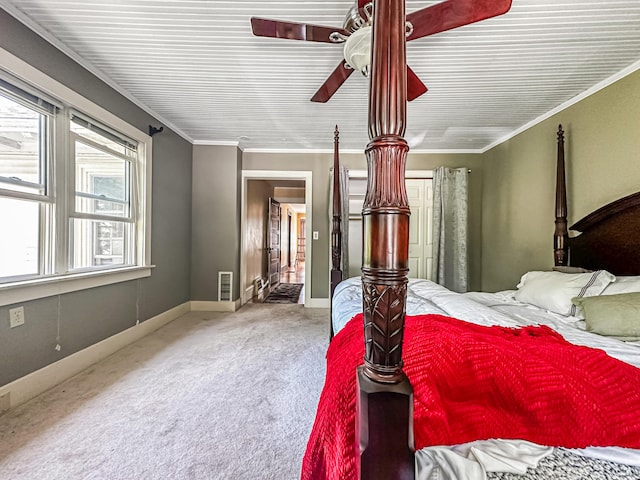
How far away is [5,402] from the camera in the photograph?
1732 mm

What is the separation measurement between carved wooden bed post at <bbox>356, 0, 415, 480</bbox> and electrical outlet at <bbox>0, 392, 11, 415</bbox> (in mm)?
2342

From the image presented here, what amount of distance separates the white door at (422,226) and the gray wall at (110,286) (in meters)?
3.28

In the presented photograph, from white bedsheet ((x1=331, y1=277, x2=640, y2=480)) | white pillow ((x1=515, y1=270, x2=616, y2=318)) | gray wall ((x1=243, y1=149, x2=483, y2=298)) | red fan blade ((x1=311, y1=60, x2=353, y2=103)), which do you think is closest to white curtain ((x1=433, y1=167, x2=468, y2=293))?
gray wall ((x1=243, y1=149, x2=483, y2=298))

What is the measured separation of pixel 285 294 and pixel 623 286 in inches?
187

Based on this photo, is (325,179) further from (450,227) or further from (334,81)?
(334,81)

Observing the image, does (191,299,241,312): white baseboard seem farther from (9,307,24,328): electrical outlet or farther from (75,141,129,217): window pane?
(9,307,24,328): electrical outlet

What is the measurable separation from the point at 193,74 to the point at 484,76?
2474 mm

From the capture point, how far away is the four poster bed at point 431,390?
1.91 ft

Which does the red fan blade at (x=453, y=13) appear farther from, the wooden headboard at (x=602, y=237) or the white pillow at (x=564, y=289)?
the wooden headboard at (x=602, y=237)

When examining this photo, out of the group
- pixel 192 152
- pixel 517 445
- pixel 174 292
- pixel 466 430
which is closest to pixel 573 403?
pixel 517 445

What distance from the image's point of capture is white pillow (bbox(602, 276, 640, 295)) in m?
1.57

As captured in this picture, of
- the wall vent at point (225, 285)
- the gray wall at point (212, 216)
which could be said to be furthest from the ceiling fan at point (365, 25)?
the wall vent at point (225, 285)

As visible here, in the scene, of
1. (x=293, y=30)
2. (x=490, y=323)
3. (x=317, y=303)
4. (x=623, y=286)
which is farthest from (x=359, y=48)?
(x=317, y=303)

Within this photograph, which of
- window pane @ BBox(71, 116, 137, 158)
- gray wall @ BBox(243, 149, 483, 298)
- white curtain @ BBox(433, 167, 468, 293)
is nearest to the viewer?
window pane @ BBox(71, 116, 137, 158)
